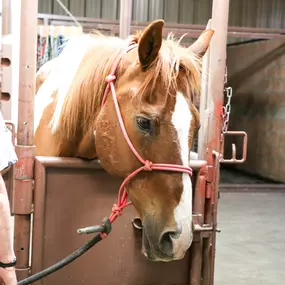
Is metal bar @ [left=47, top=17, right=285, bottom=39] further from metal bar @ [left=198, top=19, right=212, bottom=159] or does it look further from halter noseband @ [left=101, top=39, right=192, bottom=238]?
halter noseband @ [left=101, top=39, right=192, bottom=238]

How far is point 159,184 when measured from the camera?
1.23 metres

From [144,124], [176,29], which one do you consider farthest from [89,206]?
[176,29]

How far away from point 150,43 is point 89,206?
1.89 feet

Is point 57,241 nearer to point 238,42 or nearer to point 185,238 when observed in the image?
point 185,238

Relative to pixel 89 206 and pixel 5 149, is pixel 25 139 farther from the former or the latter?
pixel 89 206

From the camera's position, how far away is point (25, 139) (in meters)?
1.39

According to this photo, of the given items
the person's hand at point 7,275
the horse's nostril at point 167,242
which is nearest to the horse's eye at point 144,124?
the horse's nostril at point 167,242

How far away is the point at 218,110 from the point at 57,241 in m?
0.69

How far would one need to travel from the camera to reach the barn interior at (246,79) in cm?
453

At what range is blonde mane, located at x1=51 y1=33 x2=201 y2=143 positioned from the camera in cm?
125

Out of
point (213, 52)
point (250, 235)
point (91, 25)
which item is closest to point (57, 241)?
point (213, 52)

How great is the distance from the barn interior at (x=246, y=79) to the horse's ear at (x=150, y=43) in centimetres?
Result: 272

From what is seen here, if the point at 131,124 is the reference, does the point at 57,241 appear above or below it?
below

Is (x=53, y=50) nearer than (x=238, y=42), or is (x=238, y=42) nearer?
(x=53, y=50)
